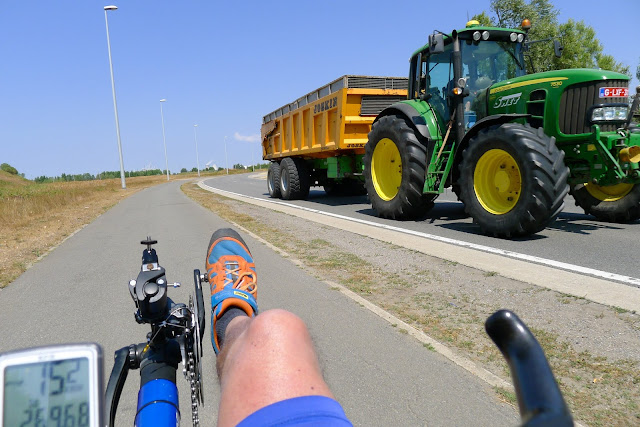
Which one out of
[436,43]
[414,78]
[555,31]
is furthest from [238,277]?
[555,31]

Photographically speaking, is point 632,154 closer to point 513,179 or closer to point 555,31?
point 513,179

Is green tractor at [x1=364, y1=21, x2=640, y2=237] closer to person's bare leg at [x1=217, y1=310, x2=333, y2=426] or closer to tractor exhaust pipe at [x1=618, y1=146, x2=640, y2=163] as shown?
tractor exhaust pipe at [x1=618, y1=146, x2=640, y2=163]

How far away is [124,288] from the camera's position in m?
4.99

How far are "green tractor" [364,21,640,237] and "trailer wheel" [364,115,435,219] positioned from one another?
2 centimetres

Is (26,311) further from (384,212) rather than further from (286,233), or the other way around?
(384,212)

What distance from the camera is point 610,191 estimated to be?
757 centimetres

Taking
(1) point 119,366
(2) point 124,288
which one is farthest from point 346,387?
(2) point 124,288

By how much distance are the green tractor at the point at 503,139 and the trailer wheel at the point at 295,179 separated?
18.5ft

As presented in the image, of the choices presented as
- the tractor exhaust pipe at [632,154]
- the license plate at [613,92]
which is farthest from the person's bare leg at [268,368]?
the license plate at [613,92]

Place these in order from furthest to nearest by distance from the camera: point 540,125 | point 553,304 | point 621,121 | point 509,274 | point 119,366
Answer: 1. point 540,125
2. point 621,121
3. point 509,274
4. point 553,304
5. point 119,366

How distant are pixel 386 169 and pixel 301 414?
344 inches

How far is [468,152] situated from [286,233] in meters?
3.18

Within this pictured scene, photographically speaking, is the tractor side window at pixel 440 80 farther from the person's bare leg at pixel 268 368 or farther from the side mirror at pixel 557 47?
the person's bare leg at pixel 268 368

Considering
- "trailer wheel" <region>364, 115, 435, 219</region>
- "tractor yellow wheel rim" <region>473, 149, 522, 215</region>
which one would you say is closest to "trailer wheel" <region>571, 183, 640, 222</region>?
"tractor yellow wheel rim" <region>473, 149, 522, 215</region>
